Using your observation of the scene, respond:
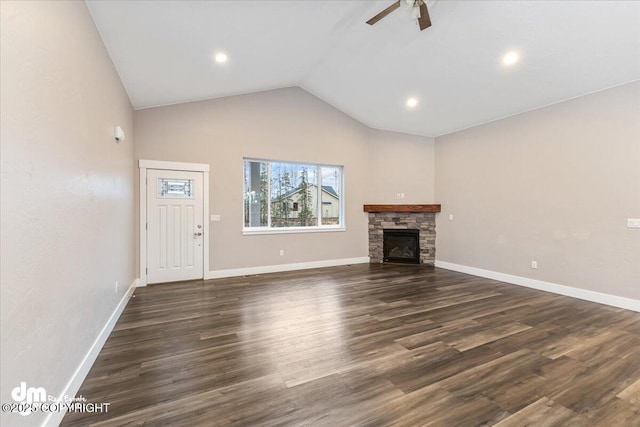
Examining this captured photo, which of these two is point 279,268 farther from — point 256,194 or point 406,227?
point 406,227

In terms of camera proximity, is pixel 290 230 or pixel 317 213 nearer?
pixel 290 230

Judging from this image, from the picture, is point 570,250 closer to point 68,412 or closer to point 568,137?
point 568,137

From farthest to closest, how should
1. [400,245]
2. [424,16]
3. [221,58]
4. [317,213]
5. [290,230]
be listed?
[400,245] < [317,213] < [290,230] < [221,58] < [424,16]

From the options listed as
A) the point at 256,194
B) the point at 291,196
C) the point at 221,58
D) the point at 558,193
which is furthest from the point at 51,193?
the point at 558,193

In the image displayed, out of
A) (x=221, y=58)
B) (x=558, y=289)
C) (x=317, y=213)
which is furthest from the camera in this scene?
(x=317, y=213)

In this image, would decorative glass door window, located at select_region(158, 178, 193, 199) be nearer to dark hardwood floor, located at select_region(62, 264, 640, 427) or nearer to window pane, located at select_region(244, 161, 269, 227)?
window pane, located at select_region(244, 161, 269, 227)

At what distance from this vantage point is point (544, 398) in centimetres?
194

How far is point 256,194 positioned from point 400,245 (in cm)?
358

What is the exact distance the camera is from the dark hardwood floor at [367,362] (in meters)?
1.80

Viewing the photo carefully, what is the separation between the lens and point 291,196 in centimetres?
614

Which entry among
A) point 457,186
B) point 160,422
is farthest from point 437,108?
point 160,422

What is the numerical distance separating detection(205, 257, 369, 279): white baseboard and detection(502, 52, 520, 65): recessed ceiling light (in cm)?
448

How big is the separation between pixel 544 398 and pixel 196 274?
494 centimetres

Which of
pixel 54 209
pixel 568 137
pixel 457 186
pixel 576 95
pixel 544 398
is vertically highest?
pixel 576 95
